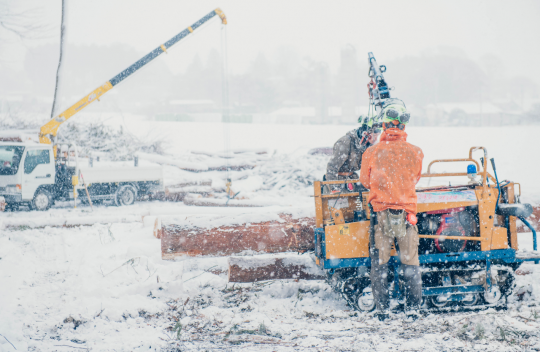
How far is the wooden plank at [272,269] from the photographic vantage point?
5.20 m

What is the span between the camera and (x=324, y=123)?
41.3 m

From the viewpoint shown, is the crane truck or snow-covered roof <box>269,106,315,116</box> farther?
snow-covered roof <box>269,106,315,116</box>

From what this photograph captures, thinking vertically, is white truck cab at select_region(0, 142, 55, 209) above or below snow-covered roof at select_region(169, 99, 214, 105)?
below

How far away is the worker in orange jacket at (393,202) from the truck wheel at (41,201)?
1026 centimetres

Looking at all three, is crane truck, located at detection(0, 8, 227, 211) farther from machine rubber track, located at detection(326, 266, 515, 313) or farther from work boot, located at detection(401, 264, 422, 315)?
work boot, located at detection(401, 264, 422, 315)

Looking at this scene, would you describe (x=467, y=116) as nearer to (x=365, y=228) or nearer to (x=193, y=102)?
(x=193, y=102)

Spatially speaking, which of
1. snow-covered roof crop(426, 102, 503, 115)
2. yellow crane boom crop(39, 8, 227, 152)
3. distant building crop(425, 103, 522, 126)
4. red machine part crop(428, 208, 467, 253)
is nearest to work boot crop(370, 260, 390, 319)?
red machine part crop(428, 208, 467, 253)

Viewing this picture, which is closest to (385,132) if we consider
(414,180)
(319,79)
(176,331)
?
(414,180)

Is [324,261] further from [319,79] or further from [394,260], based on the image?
[319,79]

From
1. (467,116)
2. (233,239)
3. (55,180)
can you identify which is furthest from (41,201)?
(467,116)

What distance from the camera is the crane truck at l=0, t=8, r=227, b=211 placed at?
1127 centimetres

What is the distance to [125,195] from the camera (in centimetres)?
1298

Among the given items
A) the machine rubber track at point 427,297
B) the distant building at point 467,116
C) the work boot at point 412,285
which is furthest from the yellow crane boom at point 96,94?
the distant building at point 467,116

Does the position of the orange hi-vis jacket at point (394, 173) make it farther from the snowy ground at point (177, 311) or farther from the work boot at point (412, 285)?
the snowy ground at point (177, 311)
